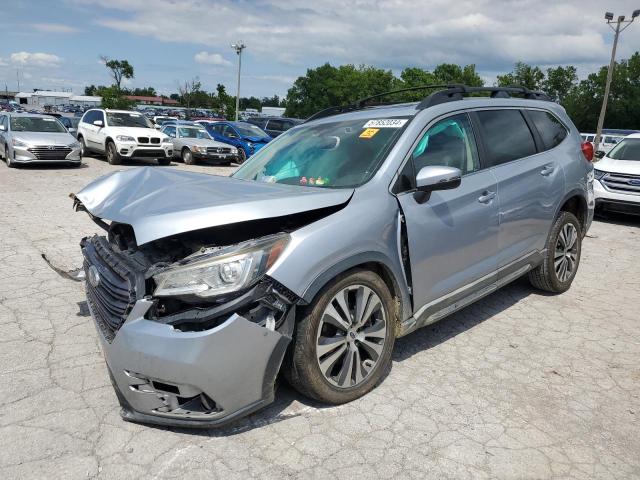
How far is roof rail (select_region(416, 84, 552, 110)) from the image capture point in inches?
151

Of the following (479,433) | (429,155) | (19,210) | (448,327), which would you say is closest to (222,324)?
(479,433)

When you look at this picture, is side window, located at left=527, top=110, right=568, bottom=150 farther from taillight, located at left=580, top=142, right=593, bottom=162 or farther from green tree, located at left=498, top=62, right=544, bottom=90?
green tree, located at left=498, top=62, right=544, bottom=90

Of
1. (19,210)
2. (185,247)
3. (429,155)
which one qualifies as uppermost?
(429,155)

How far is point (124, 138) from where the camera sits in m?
16.2

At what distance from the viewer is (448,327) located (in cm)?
437

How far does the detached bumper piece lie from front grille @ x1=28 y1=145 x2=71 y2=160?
1337 cm

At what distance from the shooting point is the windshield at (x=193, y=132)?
19188 millimetres

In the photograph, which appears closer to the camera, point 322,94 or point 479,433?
point 479,433

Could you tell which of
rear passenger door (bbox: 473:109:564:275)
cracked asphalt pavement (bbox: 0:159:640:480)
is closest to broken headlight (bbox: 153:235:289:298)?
cracked asphalt pavement (bbox: 0:159:640:480)

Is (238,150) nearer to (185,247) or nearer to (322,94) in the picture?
(185,247)

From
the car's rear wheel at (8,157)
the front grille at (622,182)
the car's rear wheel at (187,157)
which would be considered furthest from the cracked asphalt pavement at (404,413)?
the car's rear wheel at (187,157)

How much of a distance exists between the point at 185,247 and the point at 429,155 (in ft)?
5.82

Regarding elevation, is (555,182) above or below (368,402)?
above

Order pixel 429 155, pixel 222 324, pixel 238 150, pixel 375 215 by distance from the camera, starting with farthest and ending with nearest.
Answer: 1. pixel 238 150
2. pixel 429 155
3. pixel 375 215
4. pixel 222 324
